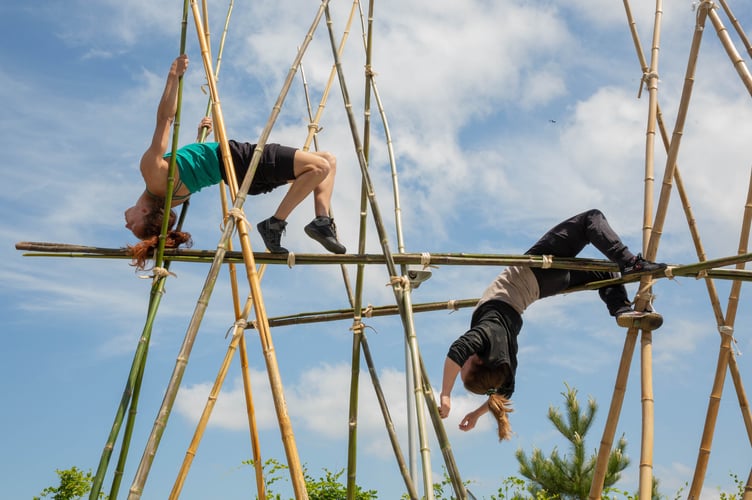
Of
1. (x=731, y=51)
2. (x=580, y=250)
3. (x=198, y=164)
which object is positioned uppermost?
(x=731, y=51)

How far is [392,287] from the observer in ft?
14.5

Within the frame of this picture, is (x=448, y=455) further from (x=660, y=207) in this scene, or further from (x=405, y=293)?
(x=660, y=207)

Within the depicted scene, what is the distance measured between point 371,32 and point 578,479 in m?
8.01

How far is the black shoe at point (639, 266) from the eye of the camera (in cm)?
469

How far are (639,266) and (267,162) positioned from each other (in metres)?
2.11

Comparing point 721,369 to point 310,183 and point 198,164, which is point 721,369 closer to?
point 310,183

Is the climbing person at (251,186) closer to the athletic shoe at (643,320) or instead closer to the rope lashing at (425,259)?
the rope lashing at (425,259)

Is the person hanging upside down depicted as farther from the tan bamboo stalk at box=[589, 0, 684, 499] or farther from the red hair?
the red hair

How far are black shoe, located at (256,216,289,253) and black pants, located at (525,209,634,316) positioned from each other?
1.48m

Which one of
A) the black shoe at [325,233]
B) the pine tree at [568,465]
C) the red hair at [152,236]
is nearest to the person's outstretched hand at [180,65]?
the red hair at [152,236]

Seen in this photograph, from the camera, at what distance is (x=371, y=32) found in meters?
5.67

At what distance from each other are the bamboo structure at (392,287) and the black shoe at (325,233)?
7cm

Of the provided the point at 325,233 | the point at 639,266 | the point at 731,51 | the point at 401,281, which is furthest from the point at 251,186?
the point at 731,51

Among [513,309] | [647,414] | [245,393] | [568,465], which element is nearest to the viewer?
[647,414]
